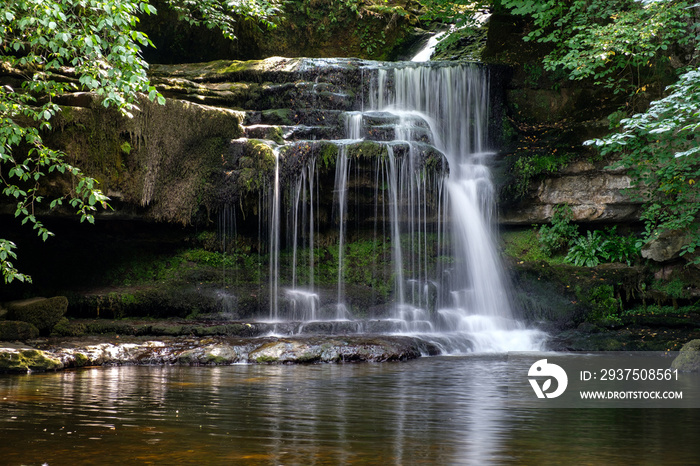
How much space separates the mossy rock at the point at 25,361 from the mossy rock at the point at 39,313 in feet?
7.47

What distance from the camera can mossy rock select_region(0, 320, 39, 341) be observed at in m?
9.28

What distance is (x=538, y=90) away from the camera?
52.9ft

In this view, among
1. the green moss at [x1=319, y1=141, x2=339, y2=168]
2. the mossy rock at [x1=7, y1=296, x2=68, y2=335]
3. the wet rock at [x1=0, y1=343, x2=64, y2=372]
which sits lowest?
the wet rock at [x1=0, y1=343, x2=64, y2=372]

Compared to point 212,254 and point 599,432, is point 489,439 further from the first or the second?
point 212,254

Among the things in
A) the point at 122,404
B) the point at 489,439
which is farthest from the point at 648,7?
the point at 122,404

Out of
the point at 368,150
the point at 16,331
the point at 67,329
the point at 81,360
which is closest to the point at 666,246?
the point at 368,150

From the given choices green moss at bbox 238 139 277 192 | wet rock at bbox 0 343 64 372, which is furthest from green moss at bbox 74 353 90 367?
green moss at bbox 238 139 277 192

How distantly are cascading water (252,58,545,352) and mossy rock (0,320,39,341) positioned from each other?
4.56m

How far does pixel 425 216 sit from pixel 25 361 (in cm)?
866

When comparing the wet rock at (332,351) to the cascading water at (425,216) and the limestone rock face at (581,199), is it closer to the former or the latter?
the cascading water at (425,216)

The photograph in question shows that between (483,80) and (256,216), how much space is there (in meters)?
7.41

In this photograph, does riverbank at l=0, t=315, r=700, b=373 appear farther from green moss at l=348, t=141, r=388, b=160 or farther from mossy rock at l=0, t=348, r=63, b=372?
green moss at l=348, t=141, r=388, b=160

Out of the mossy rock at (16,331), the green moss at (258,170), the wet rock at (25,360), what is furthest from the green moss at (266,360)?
the green moss at (258,170)

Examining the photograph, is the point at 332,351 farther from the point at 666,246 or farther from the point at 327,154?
the point at 666,246
